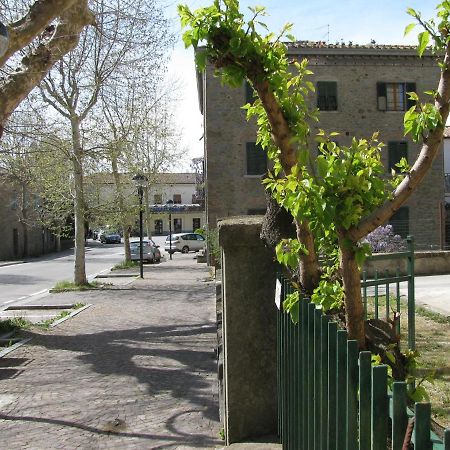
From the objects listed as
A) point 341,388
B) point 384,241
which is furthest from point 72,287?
point 341,388

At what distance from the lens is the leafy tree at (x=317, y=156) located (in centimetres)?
227

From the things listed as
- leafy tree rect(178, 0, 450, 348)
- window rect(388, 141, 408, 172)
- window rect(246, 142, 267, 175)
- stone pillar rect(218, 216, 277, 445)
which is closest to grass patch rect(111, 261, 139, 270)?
window rect(246, 142, 267, 175)

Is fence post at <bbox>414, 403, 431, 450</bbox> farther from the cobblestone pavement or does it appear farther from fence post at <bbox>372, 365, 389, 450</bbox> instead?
the cobblestone pavement

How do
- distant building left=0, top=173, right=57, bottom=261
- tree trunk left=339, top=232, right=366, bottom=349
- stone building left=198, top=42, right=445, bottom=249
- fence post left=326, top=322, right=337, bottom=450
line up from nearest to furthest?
fence post left=326, top=322, right=337, bottom=450 < tree trunk left=339, top=232, right=366, bottom=349 < stone building left=198, top=42, right=445, bottom=249 < distant building left=0, top=173, right=57, bottom=261

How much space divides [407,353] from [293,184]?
3.47ft

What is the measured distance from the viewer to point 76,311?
13.1 meters

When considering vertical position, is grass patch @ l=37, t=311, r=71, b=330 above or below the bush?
below

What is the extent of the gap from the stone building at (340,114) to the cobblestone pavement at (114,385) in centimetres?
1581

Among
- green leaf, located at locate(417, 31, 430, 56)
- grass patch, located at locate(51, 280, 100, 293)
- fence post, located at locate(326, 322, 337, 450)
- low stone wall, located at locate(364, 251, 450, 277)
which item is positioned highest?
green leaf, located at locate(417, 31, 430, 56)

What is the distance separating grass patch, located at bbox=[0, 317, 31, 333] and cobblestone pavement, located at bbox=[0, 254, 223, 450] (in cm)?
41

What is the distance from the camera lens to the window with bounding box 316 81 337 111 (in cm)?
2764

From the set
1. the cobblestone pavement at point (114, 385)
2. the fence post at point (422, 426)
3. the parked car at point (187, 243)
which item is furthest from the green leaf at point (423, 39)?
the parked car at point (187, 243)

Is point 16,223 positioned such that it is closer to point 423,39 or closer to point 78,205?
point 78,205

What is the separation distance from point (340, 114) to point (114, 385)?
23.4 m
